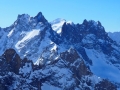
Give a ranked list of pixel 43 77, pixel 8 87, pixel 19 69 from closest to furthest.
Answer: pixel 8 87
pixel 19 69
pixel 43 77

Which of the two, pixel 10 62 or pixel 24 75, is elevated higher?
pixel 10 62

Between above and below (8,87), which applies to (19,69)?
above

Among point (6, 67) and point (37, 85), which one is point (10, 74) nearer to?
point (6, 67)

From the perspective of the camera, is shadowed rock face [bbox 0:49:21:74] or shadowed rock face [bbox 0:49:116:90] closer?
shadowed rock face [bbox 0:49:116:90]

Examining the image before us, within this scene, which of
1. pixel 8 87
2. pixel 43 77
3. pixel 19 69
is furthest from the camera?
pixel 43 77

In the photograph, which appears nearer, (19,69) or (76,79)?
(19,69)

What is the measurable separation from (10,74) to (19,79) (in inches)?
189

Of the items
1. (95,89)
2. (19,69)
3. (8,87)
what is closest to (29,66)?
(19,69)

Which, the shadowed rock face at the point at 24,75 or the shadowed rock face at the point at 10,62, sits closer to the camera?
the shadowed rock face at the point at 24,75

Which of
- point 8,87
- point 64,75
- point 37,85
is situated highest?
point 64,75

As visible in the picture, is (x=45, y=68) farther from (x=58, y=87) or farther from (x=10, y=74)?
(x=10, y=74)

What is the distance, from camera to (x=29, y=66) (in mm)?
184500

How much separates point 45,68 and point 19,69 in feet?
72.0

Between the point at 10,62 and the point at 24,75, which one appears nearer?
the point at 10,62
